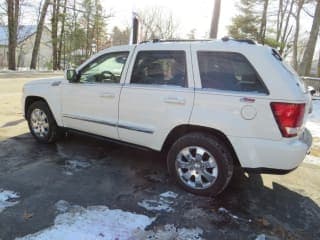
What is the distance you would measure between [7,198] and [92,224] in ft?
3.63

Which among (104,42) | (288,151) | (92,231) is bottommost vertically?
(92,231)

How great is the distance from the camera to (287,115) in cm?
300

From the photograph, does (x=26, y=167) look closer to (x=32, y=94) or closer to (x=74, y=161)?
(x=74, y=161)

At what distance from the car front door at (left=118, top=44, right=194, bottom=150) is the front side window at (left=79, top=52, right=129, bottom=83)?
0.87ft

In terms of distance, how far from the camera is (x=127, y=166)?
4.36m

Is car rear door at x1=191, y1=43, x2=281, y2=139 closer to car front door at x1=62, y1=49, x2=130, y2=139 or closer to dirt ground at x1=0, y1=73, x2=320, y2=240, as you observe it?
dirt ground at x1=0, y1=73, x2=320, y2=240

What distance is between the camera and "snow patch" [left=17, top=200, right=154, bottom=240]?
8.65ft

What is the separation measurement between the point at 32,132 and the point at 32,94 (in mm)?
694

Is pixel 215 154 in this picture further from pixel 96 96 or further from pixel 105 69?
pixel 105 69

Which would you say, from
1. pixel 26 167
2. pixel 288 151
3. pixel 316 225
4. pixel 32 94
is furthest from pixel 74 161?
pixel 316 225

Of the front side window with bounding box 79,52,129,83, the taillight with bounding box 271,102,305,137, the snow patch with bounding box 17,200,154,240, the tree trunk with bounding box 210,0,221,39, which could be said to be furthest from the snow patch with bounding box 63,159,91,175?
the tree trunk with bounding box 210,0,221,39

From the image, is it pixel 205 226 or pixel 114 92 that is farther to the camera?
pixel 114 92

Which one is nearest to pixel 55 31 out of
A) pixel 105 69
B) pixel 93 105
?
pixel 105 69

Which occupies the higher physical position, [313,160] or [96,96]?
[96,96]
